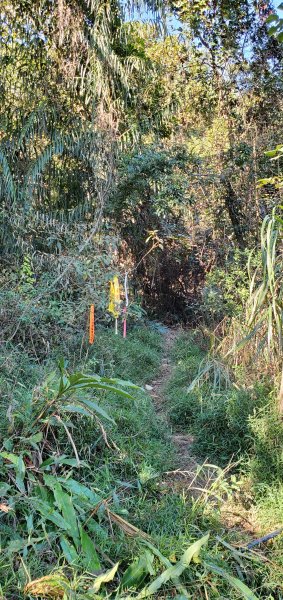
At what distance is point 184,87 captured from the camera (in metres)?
7.51

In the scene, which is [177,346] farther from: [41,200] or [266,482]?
[266,482]

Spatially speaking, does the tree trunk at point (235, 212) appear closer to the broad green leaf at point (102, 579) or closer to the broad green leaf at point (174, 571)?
the broad green leaf at point (174, 571)

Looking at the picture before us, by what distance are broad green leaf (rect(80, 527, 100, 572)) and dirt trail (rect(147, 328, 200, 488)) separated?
67cm

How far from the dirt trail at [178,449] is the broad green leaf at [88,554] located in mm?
666

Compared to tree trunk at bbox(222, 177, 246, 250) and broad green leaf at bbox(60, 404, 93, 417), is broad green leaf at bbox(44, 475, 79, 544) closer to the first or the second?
broad green leaf at bbox(60, 404, 93, 417)

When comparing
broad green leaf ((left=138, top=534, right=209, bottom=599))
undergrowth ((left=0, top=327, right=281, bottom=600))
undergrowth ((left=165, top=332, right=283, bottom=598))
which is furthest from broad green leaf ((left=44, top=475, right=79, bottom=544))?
undergrowth ((left=165, top=332, right=283, bottom=598))

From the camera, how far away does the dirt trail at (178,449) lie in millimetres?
2811

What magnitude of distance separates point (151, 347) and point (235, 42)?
5141 mm

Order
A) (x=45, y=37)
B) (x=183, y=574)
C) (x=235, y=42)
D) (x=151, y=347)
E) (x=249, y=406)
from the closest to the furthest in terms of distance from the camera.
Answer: (x=183, y=574), (x=249, y=406), (x=151, y=347), (x=45, y=37), (x=235, y=42)

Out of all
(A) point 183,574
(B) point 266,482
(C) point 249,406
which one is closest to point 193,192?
(C) point 249,406

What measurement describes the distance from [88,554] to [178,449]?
1520 millimetres

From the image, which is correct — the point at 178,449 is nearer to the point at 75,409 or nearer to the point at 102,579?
the point at 75,409

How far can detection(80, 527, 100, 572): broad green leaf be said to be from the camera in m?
1.83

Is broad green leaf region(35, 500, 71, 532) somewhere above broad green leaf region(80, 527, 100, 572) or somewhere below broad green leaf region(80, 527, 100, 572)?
above
